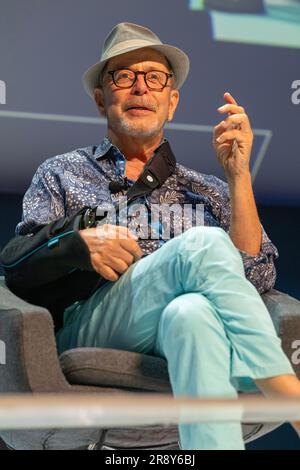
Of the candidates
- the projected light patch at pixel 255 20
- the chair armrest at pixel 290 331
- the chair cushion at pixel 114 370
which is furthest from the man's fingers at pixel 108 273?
the projected light patch at pixel 255 20

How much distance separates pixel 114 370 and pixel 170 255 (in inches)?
10.6

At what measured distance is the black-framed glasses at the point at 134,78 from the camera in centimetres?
229

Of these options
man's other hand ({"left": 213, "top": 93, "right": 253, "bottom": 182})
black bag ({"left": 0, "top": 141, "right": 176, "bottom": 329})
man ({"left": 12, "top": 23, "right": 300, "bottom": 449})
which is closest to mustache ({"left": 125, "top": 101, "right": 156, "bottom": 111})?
man ({"left": 12, "top": 23, "right": 300, "bottom": 449})

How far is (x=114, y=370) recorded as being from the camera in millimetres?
1789

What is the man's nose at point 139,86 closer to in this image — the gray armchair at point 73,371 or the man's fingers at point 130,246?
the man's fingers at point 130,246

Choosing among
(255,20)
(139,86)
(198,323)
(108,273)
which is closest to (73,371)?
(108,273)

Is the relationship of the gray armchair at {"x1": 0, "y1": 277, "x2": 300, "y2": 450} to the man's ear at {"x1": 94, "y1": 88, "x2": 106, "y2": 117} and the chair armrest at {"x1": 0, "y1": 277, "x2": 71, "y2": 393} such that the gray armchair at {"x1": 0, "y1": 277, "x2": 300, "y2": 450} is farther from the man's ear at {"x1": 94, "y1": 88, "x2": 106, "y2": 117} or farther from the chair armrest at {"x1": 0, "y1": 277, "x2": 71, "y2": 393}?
the man's ear at {"x1": 94, "y1": 88, "x2": 106, "y2": 117}

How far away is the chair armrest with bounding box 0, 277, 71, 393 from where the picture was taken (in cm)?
174

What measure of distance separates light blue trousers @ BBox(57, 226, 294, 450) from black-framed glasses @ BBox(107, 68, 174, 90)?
0.61m

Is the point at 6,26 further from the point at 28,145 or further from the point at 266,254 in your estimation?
the point at 266,254

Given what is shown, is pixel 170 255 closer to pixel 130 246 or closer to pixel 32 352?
pixel 130 246

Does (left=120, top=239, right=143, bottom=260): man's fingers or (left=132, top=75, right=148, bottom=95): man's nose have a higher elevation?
(left=132, top=75, right=148, bottom=95): man's nose

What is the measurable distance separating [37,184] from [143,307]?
1.82 ft

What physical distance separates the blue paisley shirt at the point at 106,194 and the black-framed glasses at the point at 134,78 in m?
0.17
